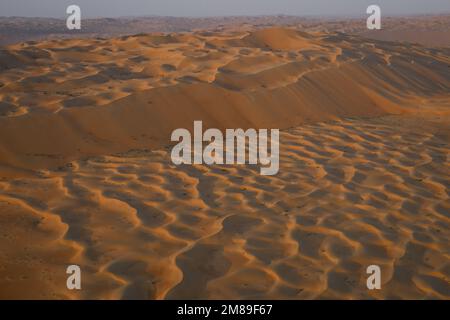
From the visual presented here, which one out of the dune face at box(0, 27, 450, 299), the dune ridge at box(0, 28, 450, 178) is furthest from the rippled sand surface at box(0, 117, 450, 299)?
the dune ridge at box(0, 28, 450, 178)

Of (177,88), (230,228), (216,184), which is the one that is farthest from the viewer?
(177,88)

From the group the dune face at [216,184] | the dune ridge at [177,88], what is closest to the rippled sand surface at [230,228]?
the dune face at [216,184]

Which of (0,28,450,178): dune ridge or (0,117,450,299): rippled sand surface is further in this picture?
(0,28,450,178): dune ridge

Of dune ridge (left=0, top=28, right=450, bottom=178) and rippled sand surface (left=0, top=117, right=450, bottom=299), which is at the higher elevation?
dune ridge (left=0, top=28, right=450, bottom=178)

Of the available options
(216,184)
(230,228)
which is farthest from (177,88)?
(230,228)

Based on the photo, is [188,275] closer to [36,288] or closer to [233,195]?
[36,288]

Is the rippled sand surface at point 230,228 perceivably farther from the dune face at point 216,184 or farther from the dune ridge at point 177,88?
the dune ridge at point 177,88

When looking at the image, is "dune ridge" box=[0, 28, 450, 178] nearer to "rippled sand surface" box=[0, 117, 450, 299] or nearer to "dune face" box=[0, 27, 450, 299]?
"dune face" box=[0, 27, 450, 299]

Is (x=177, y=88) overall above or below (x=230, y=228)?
above

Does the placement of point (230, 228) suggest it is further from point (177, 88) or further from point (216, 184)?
point (177, 88)
